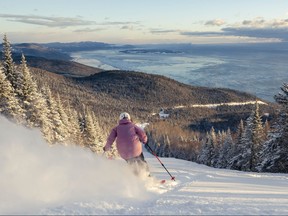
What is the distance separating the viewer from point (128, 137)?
1101 centimetres

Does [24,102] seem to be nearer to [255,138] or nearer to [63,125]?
[63,125]

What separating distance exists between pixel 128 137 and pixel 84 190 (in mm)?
2435

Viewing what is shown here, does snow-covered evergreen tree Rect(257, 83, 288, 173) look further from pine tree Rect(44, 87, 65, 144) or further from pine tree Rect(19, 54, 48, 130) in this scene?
pine tree Rect(19, 54, 48, 130)

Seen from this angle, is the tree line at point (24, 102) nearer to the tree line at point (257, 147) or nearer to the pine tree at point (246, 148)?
the tree line at point (257, 147)

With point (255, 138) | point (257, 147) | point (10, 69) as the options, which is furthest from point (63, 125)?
point (257, 147)

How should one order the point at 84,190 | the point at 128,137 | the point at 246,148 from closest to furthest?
the point at 84,190 → the point at 128,137 → the point at 246,148

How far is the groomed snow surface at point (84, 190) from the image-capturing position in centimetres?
775

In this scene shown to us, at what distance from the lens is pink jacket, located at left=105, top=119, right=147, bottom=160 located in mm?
11039

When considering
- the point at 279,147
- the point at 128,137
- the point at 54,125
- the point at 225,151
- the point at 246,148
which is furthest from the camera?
the point at 225,151

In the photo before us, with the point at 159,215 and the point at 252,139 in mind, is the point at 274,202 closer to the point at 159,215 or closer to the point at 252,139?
the point at 159,215

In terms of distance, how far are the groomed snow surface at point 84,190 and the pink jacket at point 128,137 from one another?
617 millimetres

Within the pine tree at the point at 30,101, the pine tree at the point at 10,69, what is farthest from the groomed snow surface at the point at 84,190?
the pine tree at the point at 10,69

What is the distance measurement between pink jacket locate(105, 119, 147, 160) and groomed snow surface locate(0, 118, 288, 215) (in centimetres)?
62

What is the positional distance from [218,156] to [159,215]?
4873 cm
